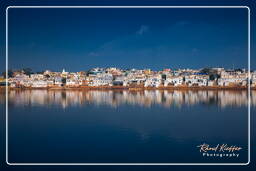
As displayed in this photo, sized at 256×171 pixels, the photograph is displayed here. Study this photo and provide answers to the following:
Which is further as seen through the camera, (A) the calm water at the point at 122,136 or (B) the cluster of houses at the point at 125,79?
(B) the cluster of houses at the point at 125,79

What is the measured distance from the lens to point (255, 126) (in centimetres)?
378

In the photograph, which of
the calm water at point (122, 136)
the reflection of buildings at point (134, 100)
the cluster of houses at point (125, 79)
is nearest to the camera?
the calm water at point (122, 136)

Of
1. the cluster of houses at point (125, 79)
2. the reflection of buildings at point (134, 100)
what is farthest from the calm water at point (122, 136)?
the cluster of houses at point (125, 79)

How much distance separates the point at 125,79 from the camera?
15758 mm

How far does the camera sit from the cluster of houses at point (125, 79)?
14.9 m

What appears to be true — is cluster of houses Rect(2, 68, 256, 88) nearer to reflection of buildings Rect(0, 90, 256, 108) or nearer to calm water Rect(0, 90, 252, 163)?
reflection of buildings Rect(0, 90, 256, 108)

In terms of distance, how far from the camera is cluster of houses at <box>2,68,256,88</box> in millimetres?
14898

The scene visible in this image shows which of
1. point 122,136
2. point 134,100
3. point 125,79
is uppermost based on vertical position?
point 125,79

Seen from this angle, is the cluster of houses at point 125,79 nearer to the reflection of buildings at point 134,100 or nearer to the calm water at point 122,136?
the reflection of buildings at point 134,100

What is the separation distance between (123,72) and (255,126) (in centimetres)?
1332

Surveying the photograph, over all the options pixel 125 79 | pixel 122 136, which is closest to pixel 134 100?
pixel 122 136

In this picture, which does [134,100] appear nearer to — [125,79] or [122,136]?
[122,136]

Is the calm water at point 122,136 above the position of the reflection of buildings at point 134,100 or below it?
below

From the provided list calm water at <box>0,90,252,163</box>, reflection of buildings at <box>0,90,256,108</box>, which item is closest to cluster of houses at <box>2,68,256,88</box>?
reflection of buildings at <box>0,90,256,108</box>
